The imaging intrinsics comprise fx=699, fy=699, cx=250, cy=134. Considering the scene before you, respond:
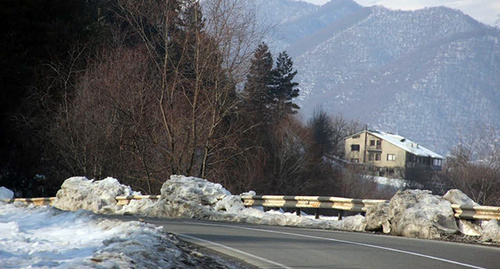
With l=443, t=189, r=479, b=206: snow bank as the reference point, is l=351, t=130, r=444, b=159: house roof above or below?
above

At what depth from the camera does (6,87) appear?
39.2m

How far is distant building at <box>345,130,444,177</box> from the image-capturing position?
135 m

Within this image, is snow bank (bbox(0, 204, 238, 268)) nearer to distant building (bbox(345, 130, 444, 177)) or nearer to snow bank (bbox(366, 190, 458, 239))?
snow bank (bbox(366, 190, 458, 239))

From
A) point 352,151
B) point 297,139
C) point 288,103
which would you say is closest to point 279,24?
point 297,139

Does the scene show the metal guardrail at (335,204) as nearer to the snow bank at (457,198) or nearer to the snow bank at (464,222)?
the snow bank at (464,222)

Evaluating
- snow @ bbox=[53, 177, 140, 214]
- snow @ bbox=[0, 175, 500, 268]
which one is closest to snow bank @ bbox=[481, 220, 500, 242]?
snow @ bbox=[0, 175, 500, 268]

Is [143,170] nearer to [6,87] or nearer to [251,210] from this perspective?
[6,87]

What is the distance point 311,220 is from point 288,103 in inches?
2530

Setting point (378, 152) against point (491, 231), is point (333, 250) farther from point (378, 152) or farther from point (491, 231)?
point (378, 152)

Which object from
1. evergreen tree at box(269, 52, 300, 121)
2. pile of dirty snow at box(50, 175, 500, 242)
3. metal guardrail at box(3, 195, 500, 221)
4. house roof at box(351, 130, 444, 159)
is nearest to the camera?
metal guardrail at box(3, 195, 500, 221)

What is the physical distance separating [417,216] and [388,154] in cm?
12875

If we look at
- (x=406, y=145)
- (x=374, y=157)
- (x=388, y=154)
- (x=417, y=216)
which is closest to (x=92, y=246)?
(x=417, y=216)

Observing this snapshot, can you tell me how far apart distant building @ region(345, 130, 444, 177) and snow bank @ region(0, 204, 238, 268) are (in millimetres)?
120933

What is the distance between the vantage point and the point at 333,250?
1141 cm
